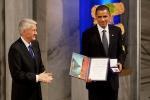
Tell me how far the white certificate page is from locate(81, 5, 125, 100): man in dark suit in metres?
0.15

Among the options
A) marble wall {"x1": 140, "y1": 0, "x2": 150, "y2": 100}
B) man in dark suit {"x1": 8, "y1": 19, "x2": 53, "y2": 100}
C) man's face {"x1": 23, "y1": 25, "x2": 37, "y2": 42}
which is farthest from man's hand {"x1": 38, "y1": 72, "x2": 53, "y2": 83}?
marble wall {"x1": 140, "y1": 0, "x2": 150, "y2": 100}

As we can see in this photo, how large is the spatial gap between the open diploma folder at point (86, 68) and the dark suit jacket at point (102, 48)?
0.18m

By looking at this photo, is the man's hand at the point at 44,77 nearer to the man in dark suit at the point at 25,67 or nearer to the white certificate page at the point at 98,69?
the man in dark suit at the point at 25,67

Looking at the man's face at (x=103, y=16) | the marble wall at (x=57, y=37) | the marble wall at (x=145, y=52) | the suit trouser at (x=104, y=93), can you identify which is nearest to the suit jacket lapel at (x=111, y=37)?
the man's face at (x=103, y=16)

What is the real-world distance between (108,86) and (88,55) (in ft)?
1.73

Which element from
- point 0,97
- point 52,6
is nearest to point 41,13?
point 52,6

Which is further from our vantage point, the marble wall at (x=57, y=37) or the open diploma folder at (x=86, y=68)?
the marble wall at (x=57, y=37)

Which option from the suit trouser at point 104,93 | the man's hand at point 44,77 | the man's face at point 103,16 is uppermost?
the man's face at point 103,16

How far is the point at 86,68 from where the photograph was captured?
6000 millimetres

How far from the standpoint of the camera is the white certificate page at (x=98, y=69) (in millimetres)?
5980

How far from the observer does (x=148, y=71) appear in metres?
9.27

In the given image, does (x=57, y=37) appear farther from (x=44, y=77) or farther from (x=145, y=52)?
(x=44, y=77)

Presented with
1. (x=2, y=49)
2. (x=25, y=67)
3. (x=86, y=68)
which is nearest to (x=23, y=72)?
(x=25, y=67)

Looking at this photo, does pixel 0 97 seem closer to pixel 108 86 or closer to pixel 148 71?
pixel 108 86
